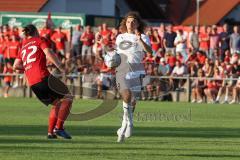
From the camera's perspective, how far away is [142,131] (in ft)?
65.1

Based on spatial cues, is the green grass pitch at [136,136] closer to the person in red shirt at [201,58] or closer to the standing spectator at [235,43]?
the standing spectator at [235,43]

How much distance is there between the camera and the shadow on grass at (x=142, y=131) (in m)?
18.7

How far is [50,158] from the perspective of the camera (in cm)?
1375

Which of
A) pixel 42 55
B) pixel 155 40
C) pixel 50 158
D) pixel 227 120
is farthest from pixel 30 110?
pixel 50 158

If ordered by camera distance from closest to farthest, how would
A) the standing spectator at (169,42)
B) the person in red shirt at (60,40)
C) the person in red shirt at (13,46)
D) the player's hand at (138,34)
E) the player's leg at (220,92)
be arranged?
the player's hand at (138,34) < the player's leg at (220,92) < the standing spectator at (169,42) < the person in red shirt at (60,40) < the person in red shirt at (13,46)

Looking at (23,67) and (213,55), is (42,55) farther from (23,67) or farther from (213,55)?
(213,55)

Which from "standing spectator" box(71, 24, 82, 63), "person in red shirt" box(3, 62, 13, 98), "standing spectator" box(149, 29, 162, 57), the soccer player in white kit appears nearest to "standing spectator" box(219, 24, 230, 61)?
"standing spectator" box(149, 29, 162, 57)

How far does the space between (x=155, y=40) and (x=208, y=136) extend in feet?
52.9

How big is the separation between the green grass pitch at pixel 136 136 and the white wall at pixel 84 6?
98.8 feet

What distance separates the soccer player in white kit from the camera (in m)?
16.6

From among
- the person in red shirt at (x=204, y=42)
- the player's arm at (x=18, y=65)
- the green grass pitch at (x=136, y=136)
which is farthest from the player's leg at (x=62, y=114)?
the person in red shirt at (x=204, y=42)

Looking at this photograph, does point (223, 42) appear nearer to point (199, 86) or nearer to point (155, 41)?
point (199, 86)

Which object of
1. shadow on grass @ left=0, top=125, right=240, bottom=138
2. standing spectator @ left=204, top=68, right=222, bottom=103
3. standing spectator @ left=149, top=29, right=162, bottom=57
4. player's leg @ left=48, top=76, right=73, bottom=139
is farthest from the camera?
standing spectator @ left=149, top=29, right=162, bottom=57

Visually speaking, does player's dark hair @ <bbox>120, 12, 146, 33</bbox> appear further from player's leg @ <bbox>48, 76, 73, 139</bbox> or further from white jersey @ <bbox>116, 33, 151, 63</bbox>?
player's leg @ <bbox>48, 76, 73, 139</bbox>
